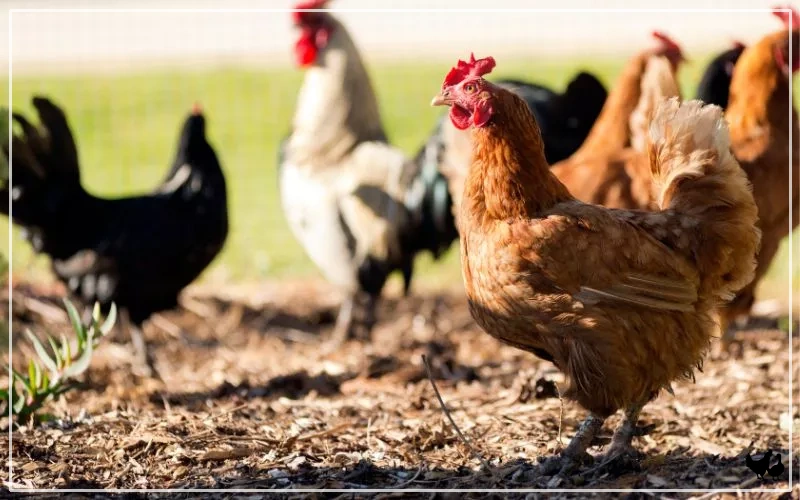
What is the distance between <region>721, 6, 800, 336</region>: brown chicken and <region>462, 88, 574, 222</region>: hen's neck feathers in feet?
6.92

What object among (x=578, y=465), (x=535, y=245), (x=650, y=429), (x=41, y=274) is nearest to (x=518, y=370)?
(x=650, y=429)

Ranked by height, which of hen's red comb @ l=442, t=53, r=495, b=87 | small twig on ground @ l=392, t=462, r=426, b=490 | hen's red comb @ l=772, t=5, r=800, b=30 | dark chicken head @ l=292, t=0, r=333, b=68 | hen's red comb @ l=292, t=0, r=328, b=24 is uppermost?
hen's red comb @ l=292, t=0, r=328, b=24

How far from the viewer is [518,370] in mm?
5574

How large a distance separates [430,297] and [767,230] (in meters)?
3.14

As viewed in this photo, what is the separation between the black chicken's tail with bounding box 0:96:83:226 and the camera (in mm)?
5773

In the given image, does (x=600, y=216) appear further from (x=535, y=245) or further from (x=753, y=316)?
(x=753, y=316)

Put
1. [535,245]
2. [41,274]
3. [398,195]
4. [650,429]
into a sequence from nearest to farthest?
1. [535,245]
2. [650,429]
3. [398,195]
4. [41,274]

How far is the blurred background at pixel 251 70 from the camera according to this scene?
5.66 meters

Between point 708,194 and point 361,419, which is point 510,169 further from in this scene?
point 361,419

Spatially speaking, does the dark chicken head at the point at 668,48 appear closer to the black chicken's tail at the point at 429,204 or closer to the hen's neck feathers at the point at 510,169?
the black chicken's tail at the point at 429,204

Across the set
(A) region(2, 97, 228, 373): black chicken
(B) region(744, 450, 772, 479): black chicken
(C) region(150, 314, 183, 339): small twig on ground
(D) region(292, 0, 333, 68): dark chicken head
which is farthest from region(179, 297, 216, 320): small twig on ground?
(B) region(744, 450, 772, 479): black chicken

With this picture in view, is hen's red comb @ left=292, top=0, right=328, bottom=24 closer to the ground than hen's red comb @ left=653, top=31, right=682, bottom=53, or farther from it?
farther from it

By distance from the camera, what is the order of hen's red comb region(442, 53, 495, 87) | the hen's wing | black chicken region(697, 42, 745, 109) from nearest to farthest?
the hen's wing
hen's red comb region(442, 53, 495, 87)
black chicken region(697, 42, 745, 109)

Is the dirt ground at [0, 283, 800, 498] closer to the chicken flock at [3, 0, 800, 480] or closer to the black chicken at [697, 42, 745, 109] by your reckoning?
the chicken flock at [3, 0, 800, 480]
